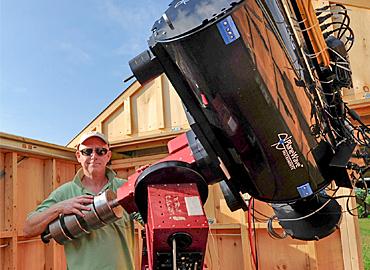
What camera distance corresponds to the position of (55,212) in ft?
5.16

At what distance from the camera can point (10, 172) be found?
134 inches

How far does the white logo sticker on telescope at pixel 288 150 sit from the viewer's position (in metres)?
0.96

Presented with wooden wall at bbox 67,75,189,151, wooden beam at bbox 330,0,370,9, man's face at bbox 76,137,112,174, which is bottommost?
man's face at bbox 76,137,112,174

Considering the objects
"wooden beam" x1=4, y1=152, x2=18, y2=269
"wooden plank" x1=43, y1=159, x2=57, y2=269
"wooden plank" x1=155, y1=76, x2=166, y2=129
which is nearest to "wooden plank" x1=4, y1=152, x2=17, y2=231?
"wooden beam" x1=4, y1=152, x2=18, y2=269

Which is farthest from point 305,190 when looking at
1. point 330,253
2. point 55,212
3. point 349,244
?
point 330,253

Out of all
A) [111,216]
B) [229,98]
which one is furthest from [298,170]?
[111,216]

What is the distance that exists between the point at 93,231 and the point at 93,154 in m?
0.55

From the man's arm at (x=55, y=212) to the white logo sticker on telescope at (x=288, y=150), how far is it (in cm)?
72

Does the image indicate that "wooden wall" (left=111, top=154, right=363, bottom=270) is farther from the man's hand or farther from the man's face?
the man's hand

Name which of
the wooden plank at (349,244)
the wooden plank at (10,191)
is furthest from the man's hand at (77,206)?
the wooden plank at (349,244)

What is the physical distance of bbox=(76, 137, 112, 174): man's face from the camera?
2203mm

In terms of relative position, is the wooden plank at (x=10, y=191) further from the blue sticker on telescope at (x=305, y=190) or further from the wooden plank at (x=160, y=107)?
the blue sticker on telescope at (x=305, y=190)

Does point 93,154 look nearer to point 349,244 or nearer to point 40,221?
point 40,221

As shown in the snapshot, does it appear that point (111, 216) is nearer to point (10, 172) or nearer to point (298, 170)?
point (298, 170)
